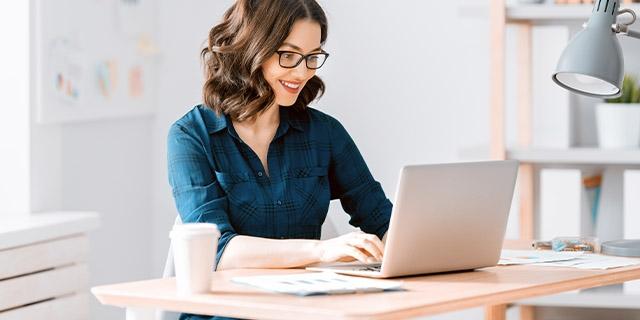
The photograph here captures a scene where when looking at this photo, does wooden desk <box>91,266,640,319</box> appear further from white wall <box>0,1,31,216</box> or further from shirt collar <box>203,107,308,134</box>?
white wall <box>0,1,31,216</box>

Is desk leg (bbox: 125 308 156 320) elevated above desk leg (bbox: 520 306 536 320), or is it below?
above

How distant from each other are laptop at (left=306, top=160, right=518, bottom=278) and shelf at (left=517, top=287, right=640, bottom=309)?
1.28 meters

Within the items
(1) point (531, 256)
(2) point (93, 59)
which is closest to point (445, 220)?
(1) point (531, 256)

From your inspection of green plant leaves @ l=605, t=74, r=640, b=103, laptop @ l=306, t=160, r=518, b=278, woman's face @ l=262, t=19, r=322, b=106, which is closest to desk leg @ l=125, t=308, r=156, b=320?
laptop @ l=306, t=160, r=518, b=278

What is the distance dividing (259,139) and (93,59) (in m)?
1.29

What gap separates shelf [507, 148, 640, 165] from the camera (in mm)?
3172

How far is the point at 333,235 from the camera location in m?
2.54

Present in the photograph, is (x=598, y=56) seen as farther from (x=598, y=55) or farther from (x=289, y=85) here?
(x=289, y=85)

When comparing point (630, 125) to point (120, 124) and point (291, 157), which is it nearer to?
point (291, 157)

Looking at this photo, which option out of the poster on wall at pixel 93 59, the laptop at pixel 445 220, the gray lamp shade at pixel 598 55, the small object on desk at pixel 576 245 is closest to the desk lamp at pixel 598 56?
the gray lamp shade at pixel 598 55

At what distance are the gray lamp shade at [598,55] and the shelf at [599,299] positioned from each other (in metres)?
1.19

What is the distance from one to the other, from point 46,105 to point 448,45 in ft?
4.38

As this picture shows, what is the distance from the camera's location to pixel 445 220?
75.3 inches

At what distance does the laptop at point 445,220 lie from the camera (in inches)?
72.6
